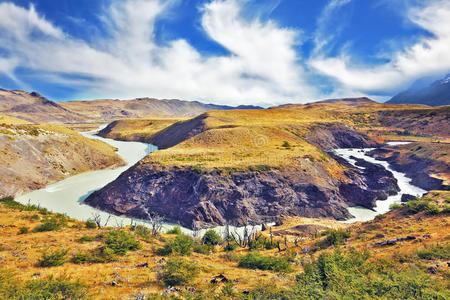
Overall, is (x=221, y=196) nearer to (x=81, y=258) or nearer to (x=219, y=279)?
(x=219, y=279)

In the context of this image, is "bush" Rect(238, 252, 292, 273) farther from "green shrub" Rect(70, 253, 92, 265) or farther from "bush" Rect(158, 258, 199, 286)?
"green shrub" Rect(70, 253, 92, 265)

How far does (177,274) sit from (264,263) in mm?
7257

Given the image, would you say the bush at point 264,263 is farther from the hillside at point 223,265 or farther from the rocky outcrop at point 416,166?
the rocky outcrop at point 416,166

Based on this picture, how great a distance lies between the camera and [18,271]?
43.2ft

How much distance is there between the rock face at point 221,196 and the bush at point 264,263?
1408 centimetres

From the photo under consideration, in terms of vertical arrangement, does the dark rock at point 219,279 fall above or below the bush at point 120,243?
below

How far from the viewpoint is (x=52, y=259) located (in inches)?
571

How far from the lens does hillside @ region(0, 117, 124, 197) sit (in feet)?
131

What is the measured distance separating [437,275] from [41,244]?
27356 millimetres

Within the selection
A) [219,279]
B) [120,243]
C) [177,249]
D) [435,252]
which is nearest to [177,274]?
[219,279]

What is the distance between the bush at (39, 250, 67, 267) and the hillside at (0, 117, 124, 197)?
3188cm

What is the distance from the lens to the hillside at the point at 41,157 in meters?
39.9

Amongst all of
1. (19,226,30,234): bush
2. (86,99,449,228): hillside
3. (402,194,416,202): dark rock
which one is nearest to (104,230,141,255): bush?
(19,226,30,234): bush

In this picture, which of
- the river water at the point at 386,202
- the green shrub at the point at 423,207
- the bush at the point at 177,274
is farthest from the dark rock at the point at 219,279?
the river water at the point at 386,202
